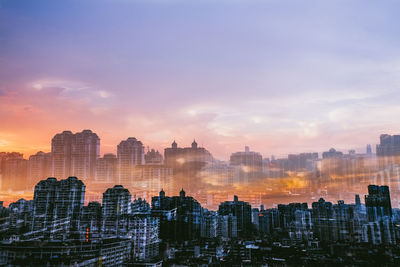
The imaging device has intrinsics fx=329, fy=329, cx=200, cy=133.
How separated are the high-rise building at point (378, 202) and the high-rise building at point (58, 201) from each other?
9106 millimetres

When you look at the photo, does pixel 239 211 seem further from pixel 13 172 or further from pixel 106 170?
pixel 13 172

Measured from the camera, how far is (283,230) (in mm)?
11969

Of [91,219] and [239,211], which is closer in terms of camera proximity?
[91,219]

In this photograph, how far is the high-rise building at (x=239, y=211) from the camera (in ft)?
40.7

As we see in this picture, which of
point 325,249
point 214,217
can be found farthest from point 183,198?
point 325,249

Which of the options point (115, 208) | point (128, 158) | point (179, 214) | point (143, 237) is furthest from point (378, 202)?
point (115, 208)

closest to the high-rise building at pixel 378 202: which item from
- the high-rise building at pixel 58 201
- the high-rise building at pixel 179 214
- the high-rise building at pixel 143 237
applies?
the high-rise building at pixel 179 214

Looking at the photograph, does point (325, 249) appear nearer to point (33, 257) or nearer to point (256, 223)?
point (256, 223)

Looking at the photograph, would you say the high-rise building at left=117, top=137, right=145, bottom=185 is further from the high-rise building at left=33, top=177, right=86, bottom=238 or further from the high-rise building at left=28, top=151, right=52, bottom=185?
the high-rise building at left=28, top=151, right=52, bottom=185

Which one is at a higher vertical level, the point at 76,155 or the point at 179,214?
the point at 76,155

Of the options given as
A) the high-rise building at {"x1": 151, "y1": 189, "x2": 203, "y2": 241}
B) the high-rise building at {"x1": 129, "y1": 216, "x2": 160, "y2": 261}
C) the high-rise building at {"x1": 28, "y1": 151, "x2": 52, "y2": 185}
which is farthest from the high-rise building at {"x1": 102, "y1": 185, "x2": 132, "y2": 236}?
the high-rise building at {"x1": 28, "y1": 151, "x2": 52, "y2": 185}

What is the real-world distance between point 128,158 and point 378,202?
27.3 feet

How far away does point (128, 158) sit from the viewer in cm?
1091

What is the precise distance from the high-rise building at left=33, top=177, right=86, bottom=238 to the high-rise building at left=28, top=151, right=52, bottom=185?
24cm
